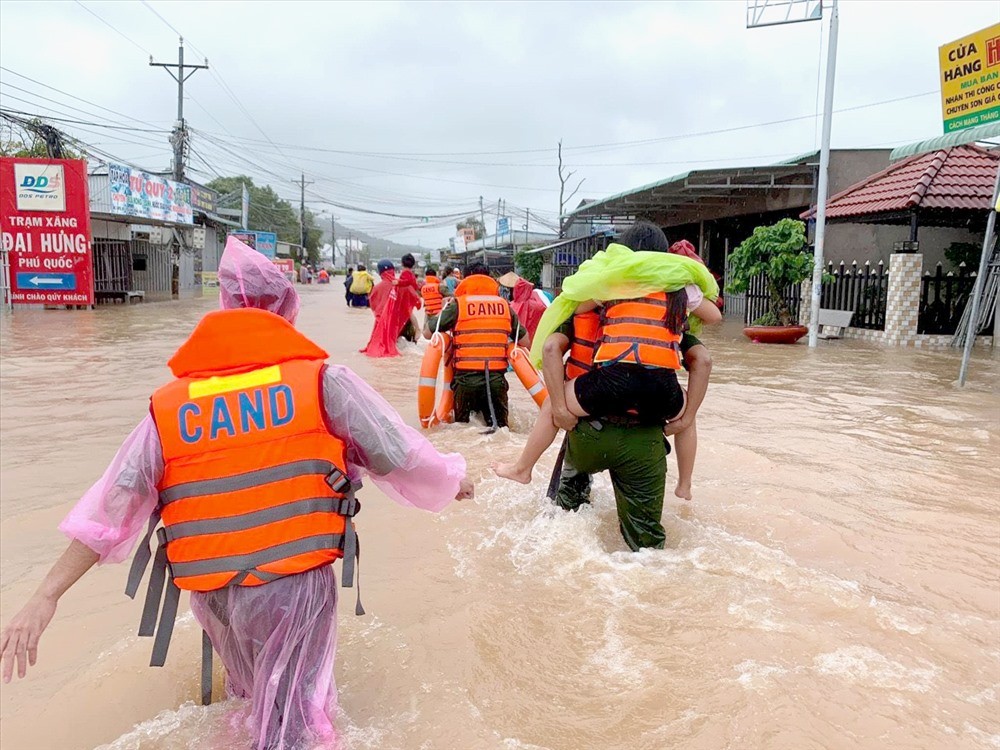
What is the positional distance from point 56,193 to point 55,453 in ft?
50.4

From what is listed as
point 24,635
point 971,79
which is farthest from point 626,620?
point 971,79

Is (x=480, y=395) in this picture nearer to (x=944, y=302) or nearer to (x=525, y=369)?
(x=525, y=369)

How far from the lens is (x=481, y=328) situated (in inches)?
261

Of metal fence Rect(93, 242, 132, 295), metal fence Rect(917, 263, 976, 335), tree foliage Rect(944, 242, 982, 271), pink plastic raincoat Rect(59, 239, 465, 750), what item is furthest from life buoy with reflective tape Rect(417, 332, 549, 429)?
metal fence Rect(93, 242, 132, 295)

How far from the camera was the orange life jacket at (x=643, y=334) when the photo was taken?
3.46 m

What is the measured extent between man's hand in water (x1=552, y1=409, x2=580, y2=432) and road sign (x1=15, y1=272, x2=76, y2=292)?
64.0 feet

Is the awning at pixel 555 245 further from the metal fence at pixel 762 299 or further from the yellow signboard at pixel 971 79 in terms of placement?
the yellow signboard at pixel 971 79

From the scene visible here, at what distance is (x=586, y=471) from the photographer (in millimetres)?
3840

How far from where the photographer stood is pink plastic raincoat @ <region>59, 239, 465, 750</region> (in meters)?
1.99

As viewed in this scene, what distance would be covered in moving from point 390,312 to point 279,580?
10790 millimetres

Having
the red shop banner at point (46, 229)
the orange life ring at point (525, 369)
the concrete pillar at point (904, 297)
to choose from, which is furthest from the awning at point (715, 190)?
the red shop banner at point (46, 229)

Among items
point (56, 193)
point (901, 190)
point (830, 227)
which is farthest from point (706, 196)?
point (56, 193)

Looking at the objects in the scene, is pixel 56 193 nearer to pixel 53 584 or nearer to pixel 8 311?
pixel 8 311

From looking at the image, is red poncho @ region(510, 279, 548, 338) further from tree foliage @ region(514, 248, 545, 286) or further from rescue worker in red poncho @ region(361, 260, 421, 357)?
tree foliage @ region(514, 248, 545, 286)
